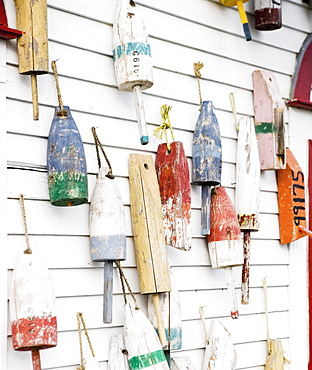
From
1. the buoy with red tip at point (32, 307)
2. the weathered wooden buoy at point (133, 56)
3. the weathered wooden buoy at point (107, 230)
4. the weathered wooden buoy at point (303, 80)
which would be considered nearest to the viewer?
the buoy with red tip at point (32, 307)

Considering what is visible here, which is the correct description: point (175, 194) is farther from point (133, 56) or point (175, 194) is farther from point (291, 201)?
point (291, 201)

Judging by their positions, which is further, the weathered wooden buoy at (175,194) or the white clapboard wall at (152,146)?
the weathered wooden buoy at (175,194)

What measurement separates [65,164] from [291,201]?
5.09 ft

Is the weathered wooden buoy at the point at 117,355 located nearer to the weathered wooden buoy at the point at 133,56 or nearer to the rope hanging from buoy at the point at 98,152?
the rope hanging from buoy at the point at 98,152

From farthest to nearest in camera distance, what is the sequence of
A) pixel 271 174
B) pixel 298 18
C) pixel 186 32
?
pixel 298 18 → pixel 271 174 → pixel 186 32

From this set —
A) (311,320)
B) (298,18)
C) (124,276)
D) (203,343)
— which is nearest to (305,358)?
(311,320)

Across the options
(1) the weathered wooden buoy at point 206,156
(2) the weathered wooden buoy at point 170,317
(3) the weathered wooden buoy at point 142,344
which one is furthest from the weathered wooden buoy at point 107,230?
(1) the weathered wooden buoy at point 206,156

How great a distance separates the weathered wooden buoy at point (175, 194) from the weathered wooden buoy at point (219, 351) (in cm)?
46

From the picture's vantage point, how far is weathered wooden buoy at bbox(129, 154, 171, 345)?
3008mm

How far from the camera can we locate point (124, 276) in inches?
118

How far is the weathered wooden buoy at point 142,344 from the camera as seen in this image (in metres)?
2.87

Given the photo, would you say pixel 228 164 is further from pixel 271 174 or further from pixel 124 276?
pixel 124 276

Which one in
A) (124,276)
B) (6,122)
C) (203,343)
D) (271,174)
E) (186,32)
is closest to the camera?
(6,122)

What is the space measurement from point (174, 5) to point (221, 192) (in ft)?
3.20
